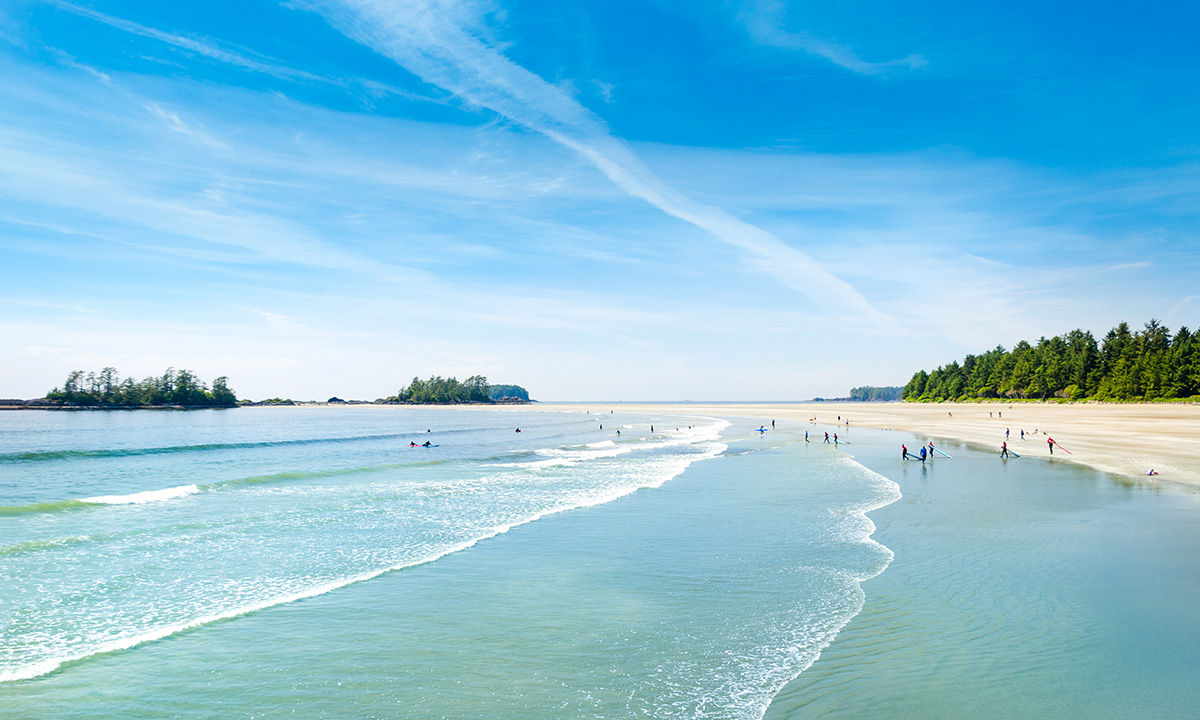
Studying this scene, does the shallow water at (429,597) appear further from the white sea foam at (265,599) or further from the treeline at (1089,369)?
the treeline at (1089,369)

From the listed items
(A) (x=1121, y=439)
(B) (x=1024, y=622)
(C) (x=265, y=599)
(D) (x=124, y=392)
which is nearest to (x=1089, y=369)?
(A) (x=1121, y=439)

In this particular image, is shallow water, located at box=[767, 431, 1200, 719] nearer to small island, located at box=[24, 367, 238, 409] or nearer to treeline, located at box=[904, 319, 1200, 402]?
treeline, located at box=[904, 319, 1200, 402]

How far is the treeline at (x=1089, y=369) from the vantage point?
8188 cm

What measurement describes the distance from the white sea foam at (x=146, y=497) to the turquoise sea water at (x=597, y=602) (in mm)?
241

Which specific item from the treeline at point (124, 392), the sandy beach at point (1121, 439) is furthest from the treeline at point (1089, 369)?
the treeline at point (124, 392)

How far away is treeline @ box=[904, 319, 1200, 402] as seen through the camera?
81.9m

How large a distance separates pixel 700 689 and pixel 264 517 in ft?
58.3

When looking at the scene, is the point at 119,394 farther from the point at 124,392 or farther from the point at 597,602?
the point at 597,602

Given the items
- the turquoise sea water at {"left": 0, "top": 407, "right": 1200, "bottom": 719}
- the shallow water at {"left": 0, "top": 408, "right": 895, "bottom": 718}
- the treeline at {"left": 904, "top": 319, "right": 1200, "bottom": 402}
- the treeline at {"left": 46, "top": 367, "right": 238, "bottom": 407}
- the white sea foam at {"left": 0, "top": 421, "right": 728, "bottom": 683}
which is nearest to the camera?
the turquoise sea water at {"left": 0, "top": 407, "right": 1200, "bottom": 719}

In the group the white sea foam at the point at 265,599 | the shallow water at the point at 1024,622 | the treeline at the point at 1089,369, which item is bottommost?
the white sea foam at the point at 265,599

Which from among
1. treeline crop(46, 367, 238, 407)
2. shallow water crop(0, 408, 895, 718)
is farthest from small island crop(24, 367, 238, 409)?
shallow water crop(0, 408, 895, 718)

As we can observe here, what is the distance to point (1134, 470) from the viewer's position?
27328 millimetres

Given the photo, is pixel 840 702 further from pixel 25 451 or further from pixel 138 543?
pixel 25 451

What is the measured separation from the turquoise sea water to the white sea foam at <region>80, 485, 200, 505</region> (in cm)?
24
